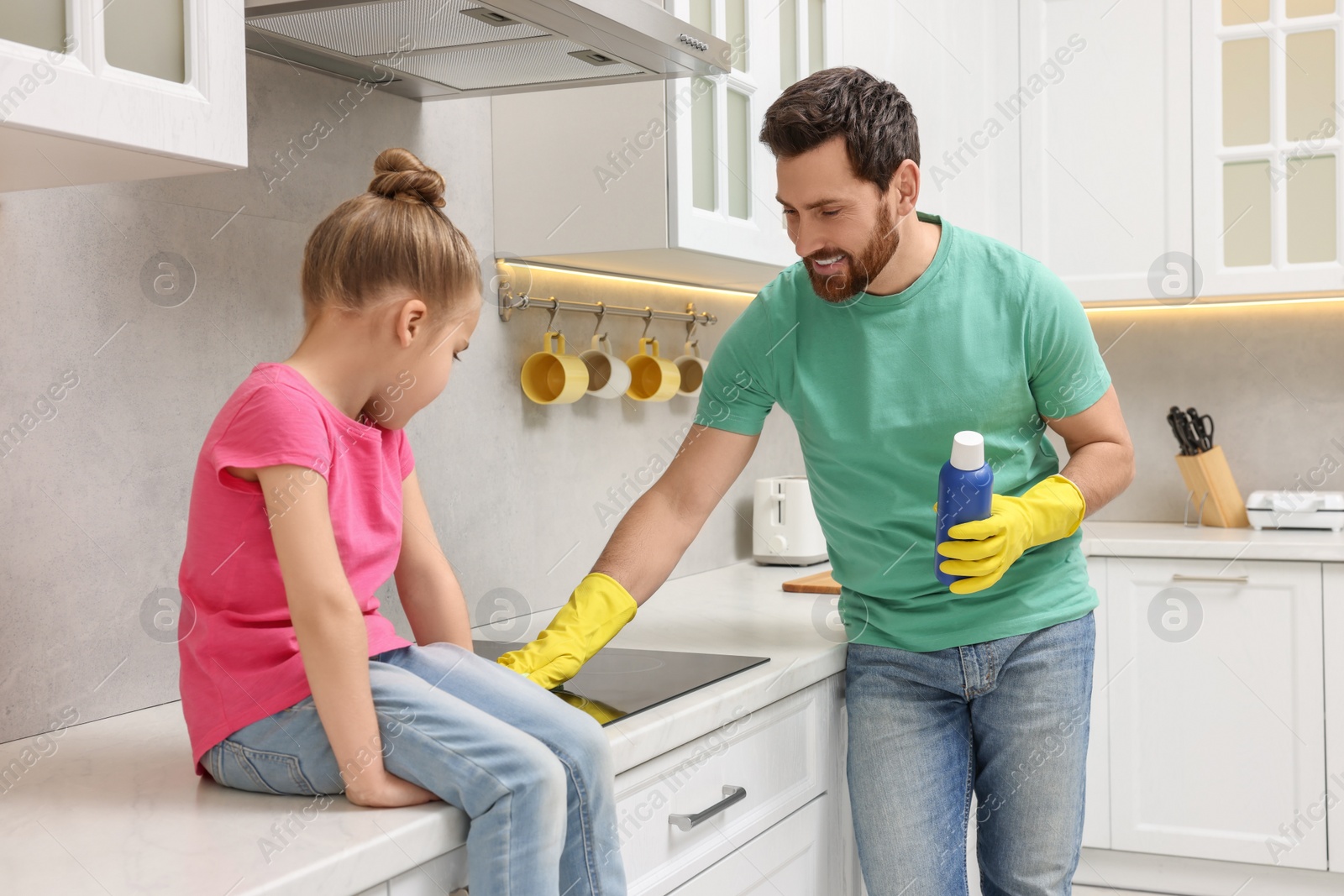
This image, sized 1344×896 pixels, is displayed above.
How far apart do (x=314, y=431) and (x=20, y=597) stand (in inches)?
17.7

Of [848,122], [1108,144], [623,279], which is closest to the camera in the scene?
[848,122]

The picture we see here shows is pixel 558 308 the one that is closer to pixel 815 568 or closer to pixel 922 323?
pixel 922 323

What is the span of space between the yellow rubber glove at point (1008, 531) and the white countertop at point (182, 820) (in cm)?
26

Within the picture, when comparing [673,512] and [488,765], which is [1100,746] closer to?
[673,512]

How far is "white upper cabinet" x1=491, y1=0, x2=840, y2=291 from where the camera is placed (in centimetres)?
178

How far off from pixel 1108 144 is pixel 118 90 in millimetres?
2393

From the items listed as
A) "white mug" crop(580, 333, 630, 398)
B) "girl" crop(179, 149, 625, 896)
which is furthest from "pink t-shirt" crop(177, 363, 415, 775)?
"white mug" crop(580, 333, 630, 398)

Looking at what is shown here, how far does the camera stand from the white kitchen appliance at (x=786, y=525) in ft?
8.12

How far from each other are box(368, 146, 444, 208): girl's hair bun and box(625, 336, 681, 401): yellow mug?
3.59 feet

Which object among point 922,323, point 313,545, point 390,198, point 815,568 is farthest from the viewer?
point 815,568

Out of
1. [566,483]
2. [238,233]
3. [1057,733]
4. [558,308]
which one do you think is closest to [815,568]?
[566,483]

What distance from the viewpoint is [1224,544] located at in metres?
2.48

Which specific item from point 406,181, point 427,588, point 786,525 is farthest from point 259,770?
point 786,525

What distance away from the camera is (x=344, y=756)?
3.08 ft
